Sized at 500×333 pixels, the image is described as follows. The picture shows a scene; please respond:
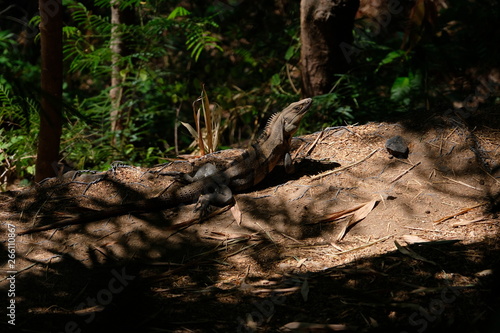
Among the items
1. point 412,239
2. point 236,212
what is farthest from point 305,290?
point 236,212

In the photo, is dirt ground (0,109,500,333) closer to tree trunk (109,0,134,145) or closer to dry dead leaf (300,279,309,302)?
dry dead leaf (300,279,309,302)

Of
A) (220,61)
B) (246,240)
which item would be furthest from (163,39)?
(246,240)

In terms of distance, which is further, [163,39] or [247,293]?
[163,39]

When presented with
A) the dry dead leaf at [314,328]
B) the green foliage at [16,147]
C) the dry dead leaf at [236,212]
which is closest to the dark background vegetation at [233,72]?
the green foliage at [16,147]

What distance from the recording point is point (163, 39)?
7.83 m

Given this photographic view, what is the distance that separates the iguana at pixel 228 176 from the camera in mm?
4332

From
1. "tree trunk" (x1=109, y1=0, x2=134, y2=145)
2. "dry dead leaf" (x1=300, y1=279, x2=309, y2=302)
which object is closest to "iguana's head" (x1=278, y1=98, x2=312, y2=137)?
"dry dead leaf" (x1=300, y1=279, x2=309, y2=302)

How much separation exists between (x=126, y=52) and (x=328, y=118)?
3.47 meters

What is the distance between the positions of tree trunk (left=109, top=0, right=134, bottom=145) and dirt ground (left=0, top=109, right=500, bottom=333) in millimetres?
2601

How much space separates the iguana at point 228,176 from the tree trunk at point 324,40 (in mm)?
1796

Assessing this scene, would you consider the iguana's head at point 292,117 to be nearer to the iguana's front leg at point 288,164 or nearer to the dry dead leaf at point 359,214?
the iguana's front leg at point 288,164

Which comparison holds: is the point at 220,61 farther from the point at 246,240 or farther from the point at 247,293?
the point at 247,293

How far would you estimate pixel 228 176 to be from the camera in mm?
4652

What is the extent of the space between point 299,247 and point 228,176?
46.4 inches
